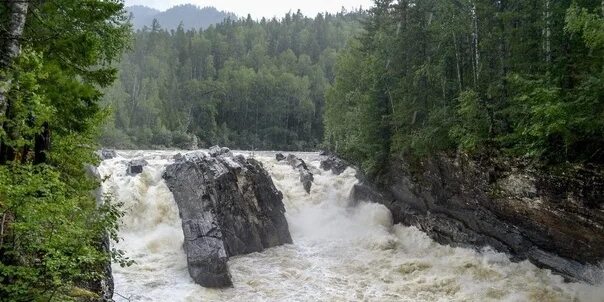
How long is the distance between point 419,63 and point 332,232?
39.1 ft

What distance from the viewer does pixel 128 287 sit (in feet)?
59.9

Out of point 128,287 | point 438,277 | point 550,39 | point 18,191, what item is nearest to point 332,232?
point 438,277

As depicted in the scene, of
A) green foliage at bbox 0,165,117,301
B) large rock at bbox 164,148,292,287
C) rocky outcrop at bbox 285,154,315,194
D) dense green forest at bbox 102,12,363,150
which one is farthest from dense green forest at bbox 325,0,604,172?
dense green forest at bbox 102,12,363,150

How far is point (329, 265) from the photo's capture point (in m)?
22.5

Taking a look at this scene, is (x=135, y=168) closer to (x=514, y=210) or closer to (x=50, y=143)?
(x=50, y=143)

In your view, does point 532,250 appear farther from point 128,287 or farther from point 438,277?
point 128,287

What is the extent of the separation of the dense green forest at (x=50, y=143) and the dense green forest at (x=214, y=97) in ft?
204

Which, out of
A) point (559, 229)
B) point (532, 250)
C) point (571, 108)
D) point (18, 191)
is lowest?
point (532, 250)

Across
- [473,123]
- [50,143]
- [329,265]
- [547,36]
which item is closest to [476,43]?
[473,123]

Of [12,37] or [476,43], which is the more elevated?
[476,43]

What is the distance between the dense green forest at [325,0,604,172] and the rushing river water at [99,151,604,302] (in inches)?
192

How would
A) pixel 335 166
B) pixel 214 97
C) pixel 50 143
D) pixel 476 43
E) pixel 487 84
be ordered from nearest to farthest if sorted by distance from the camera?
pixel 50 143
pixel 487 84
pixel 476 43
pixel 335 166
pixel 214 97

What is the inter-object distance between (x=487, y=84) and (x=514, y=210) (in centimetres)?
Answer: 597

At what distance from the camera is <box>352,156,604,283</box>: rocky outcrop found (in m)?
15.5
